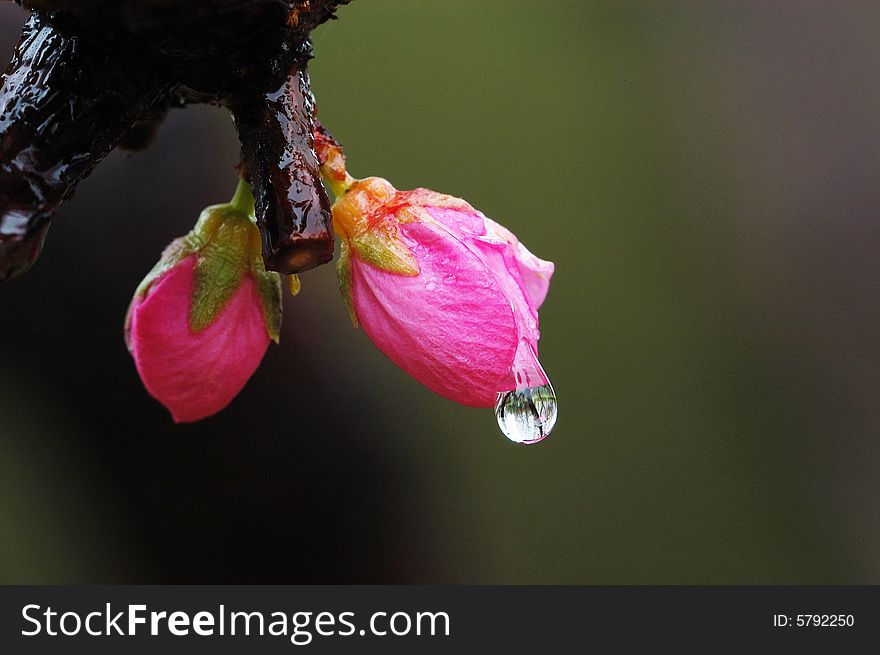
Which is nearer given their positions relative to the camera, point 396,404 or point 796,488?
point 396,404

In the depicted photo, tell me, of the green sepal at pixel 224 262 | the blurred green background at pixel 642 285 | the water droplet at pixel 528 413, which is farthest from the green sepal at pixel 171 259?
the blurred green background at pixel 642 285

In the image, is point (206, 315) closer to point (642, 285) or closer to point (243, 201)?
point (243, 201)

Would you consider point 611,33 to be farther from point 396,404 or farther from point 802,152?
point 396,404

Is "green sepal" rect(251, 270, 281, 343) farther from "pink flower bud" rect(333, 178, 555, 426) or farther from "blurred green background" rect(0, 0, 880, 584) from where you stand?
"blurred green background" rect(0, 0, 880, 584)

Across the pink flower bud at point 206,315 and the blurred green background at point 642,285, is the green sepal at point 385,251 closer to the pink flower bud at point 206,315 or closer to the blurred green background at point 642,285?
the pink flower bud at point 206,315

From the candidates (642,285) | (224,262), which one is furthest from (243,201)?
(642,285)

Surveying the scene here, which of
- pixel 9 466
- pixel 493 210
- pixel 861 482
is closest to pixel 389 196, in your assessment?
pixel 9 466

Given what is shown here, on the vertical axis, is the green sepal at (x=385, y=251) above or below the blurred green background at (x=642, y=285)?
below
